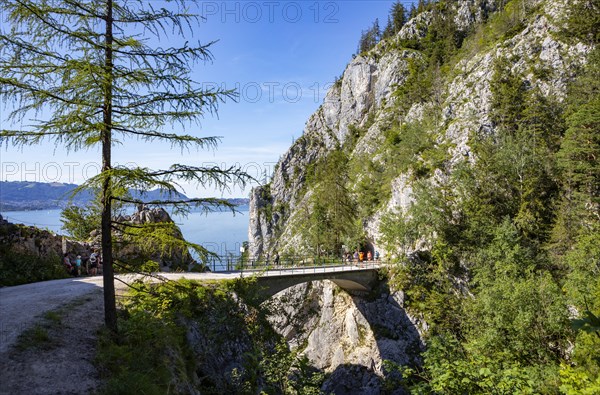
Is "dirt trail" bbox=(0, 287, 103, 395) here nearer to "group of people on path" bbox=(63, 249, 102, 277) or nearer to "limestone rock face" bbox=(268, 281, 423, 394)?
"group of people on path" bbox=(63, 249, 102, 277)

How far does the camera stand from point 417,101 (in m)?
58.2

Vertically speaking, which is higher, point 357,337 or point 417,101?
point 417,101

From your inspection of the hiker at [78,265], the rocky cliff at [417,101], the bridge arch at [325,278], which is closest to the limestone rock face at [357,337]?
the bridge arch at [325,278]

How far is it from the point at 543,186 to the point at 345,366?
2454 cm

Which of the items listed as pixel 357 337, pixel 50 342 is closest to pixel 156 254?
pixel 50 342

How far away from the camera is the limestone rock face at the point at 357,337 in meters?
25.0

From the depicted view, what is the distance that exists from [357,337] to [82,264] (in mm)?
21065

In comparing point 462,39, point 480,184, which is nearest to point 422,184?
point 480,184

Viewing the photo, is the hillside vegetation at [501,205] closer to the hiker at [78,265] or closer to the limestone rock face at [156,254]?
the limestone rock face at [156,254]

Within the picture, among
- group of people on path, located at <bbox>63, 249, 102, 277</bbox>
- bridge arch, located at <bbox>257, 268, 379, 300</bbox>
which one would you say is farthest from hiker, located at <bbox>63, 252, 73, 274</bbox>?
bridge arch, located at <bbox>257, 268, 379, 300</bbox>

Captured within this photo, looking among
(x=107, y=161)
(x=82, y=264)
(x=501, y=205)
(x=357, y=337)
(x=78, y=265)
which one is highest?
(x=107, y=161)

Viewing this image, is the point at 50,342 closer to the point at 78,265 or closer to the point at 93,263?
the point at 78,265

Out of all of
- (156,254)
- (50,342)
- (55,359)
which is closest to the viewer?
(55,359)

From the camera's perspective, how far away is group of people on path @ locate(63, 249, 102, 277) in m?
16.1
